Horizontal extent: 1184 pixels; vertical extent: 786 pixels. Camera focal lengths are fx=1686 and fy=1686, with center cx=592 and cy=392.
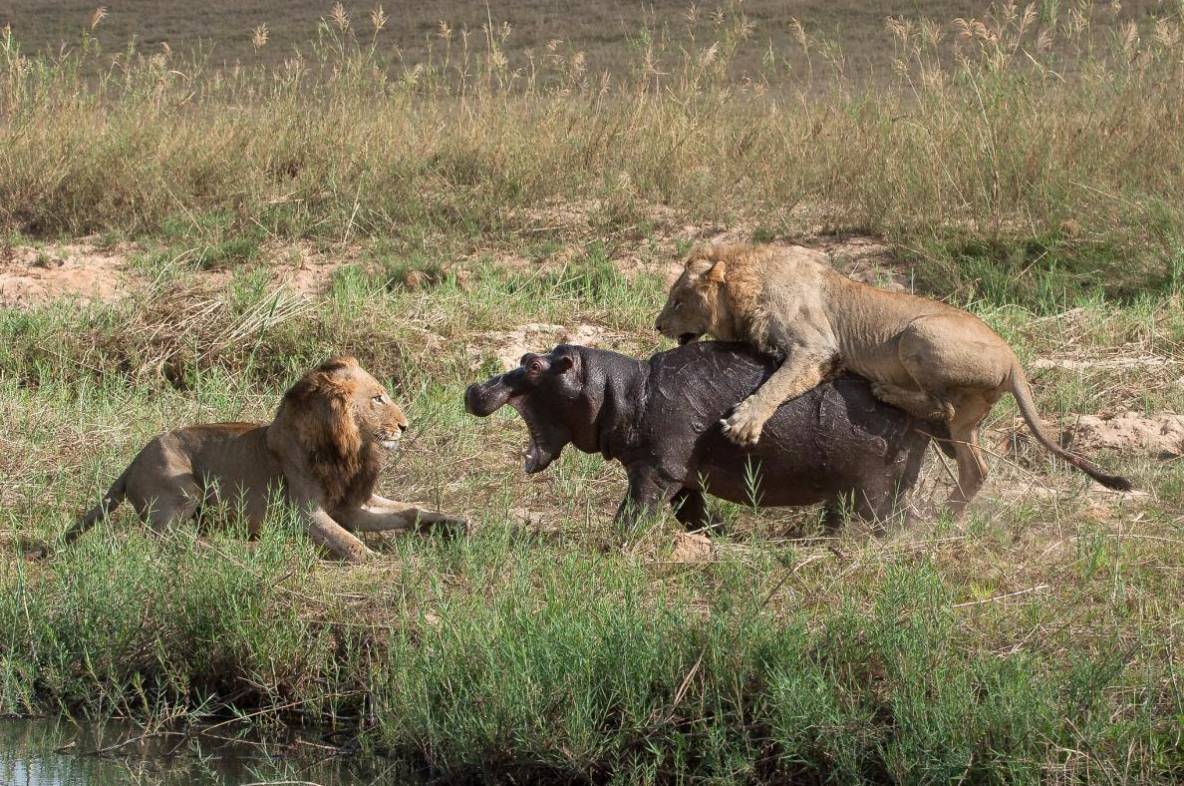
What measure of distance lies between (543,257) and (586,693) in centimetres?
616

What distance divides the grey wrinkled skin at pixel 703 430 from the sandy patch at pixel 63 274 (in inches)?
179

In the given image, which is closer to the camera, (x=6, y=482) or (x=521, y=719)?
(x=521, y=719)

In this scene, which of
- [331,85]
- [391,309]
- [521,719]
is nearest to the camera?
[521,719]


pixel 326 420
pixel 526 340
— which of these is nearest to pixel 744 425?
pixel 326 420

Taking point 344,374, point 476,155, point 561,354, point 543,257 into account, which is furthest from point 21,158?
point 561,354

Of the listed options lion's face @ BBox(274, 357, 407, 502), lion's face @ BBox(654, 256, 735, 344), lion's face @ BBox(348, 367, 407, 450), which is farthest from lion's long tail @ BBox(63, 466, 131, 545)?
lion's face @ BBox(654, 256, 735, 344)

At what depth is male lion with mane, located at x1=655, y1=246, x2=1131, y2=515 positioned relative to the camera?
608cm

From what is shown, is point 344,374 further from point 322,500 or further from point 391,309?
point 391,309

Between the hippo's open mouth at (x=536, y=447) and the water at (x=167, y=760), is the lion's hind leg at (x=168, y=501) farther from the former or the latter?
the hippo's open mouth at (x=536, y=447)

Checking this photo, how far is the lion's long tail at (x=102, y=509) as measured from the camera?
→ 6.32m

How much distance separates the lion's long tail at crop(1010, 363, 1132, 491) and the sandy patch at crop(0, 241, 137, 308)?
5.58m

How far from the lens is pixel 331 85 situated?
12398 mm

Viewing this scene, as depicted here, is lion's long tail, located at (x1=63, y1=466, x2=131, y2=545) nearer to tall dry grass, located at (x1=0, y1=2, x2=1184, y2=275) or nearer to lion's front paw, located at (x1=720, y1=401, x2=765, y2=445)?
lion's front paw, located at (x1=720, y1=401, x2=765, y2=445)

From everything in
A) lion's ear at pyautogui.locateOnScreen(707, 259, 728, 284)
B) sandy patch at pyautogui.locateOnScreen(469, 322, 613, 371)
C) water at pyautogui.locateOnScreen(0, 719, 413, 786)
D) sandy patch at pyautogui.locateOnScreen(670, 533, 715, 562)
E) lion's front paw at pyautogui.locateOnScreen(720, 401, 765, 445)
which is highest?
lion's ear at pyautogui.locateOnScreen(707, 259, 728, 284)
